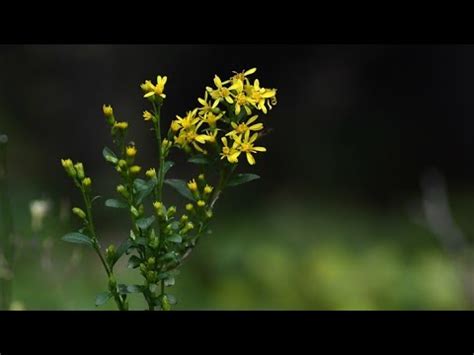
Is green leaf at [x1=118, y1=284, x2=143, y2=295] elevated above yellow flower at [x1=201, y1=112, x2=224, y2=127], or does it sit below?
below

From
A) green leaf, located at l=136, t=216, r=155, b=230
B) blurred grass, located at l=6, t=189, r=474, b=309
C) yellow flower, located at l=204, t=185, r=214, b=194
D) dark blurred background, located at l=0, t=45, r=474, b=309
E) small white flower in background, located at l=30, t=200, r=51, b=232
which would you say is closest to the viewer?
green leaf, located at l=136, t=216, r=155, b=230

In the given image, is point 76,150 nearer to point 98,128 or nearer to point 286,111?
point 98,128

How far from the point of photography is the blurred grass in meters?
3.66

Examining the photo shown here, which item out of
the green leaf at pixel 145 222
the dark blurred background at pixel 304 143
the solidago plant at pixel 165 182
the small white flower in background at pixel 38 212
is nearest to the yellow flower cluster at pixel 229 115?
the solidago plant at pixel 165 182

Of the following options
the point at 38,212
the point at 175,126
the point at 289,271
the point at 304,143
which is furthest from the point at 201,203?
the point at 304,143

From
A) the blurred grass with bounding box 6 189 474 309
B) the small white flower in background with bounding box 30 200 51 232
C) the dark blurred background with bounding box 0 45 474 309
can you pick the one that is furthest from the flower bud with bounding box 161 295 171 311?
the dark blurred background with bounding box 0 45 474 309

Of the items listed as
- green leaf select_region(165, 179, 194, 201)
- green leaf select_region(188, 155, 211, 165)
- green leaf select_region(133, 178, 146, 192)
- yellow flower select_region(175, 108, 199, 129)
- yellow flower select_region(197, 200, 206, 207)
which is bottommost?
yellow flower select_region(197, 200, 206, 207)

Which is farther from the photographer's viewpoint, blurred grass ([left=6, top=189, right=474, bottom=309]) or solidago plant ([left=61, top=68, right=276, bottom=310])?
blurred grass ([left=6, top=189, right=474, bottom=309])

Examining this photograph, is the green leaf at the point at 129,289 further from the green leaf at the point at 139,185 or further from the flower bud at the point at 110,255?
the green leaf at the point at 139,185

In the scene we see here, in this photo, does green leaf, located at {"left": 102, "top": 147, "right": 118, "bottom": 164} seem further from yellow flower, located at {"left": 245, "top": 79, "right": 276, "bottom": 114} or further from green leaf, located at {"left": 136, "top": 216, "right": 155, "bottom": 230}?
yellow flower, located at {"left": 245, "top": 79, "right": 276, "bottom": 114}

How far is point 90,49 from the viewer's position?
4871 mm

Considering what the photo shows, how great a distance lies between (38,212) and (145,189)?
20.6 inches

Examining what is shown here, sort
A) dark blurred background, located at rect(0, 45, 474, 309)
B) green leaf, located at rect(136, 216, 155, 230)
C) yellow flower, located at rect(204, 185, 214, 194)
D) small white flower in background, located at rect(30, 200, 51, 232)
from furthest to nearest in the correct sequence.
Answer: dark blurred background, located at rect(0, 45, 474, 309)
small white flower in background, located at rect(30, 200, 51, 232)
yellow flower, located at rect(204, 185, 214, 194)
green leaf, located at rect(136, 216, 155, 230)

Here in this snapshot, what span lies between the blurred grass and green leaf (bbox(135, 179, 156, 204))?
191cm
